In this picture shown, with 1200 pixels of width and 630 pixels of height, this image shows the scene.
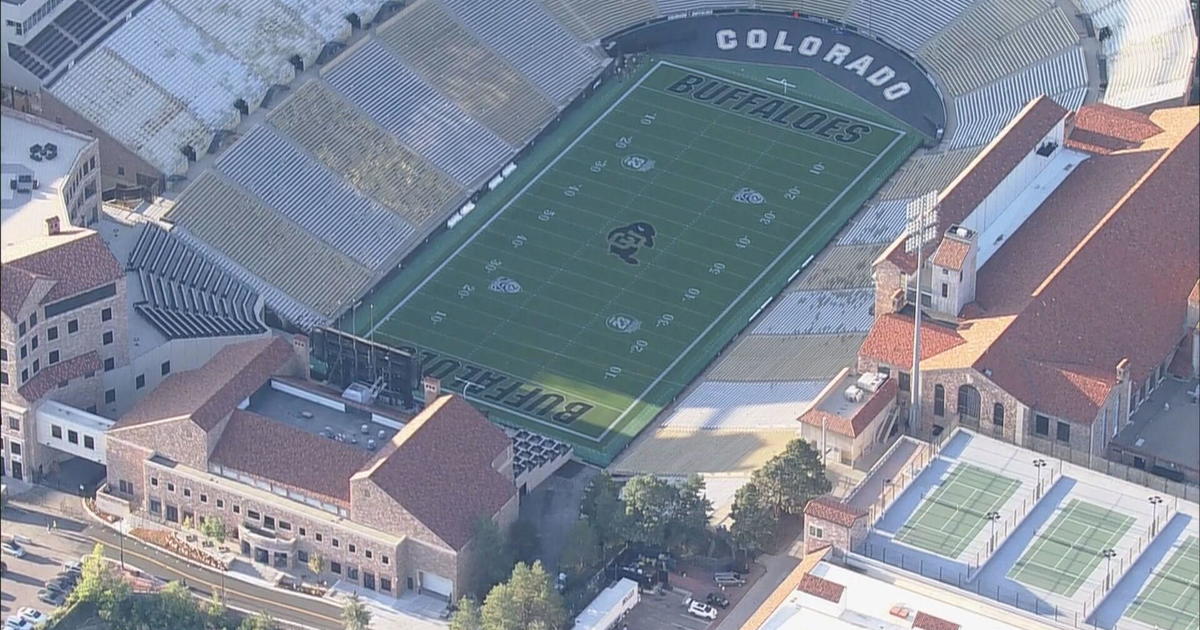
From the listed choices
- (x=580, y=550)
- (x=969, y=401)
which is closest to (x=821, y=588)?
(x=580, y=550)

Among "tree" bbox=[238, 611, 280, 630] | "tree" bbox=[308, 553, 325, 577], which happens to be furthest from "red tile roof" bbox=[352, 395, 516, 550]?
"tree" bbox=[238, 611, 280, 630]

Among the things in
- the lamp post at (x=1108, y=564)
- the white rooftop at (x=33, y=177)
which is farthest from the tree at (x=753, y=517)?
the white rooftop at (x=33, y=177)

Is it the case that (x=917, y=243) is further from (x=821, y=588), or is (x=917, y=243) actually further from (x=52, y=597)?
(x=52, y=597)

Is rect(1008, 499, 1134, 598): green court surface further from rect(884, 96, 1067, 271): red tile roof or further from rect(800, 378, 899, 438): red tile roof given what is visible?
rect(884, 96, 1067, 271): red tile roof

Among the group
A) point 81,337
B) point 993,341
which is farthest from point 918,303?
point 81,337

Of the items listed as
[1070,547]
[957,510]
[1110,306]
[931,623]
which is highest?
[1110,306]

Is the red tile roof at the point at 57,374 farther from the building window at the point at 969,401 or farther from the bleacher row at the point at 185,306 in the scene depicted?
the building window at the point at 969,401

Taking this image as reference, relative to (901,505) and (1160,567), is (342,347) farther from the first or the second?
(1160,567)
